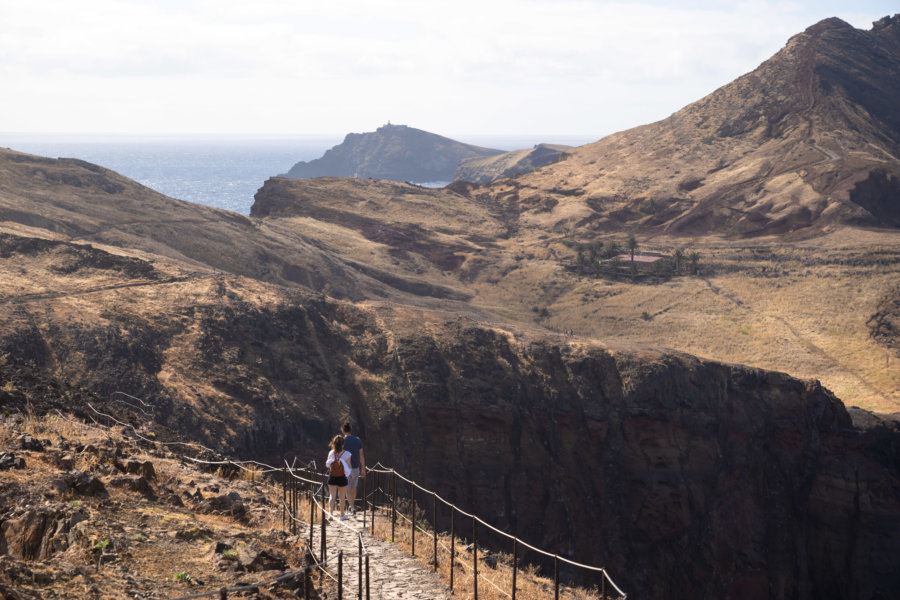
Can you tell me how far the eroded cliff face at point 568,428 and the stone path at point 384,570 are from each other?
16.9 metres

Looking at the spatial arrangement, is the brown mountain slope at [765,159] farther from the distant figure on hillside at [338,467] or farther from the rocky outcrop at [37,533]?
the rocky outcrop at [37,533]

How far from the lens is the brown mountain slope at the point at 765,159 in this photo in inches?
3752

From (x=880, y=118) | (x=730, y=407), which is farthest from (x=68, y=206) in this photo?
(x=880, y=118)

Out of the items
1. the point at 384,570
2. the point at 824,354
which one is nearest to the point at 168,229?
the point at 824,354

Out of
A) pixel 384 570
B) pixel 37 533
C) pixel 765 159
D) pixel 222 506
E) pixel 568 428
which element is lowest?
pixel 568 428

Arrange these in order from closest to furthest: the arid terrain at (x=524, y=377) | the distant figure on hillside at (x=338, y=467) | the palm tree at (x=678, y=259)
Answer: the distant figure on hillside at (x=338, y=467)
the arid terrain at (x=524, y=377)
the palm tree at (x=678, y=259)

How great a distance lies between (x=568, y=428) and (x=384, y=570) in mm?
26356

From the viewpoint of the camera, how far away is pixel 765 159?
108625 millimetres

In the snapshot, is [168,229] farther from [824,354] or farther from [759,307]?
[824,354]

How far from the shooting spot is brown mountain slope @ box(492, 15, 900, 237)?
95.3 meters

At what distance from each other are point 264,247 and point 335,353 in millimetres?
30437

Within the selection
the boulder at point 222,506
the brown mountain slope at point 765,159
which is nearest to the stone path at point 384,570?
the boulder at point 222,506

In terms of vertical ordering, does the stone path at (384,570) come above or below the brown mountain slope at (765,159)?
below

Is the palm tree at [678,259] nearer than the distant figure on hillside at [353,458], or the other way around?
the distant figure on hillside at [353,458]
